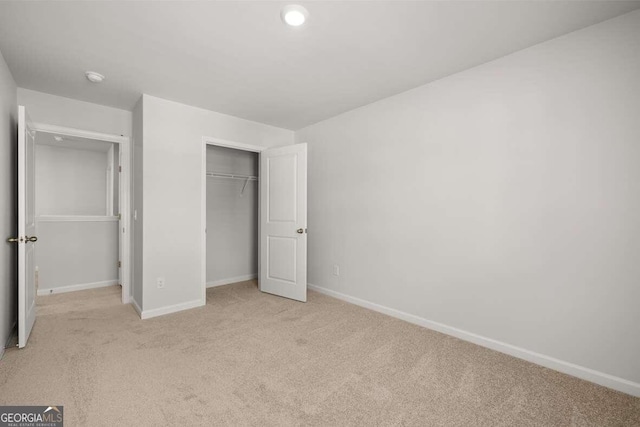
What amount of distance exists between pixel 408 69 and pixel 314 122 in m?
1.82

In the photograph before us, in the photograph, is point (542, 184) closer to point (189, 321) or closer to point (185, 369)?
point (185, 369)

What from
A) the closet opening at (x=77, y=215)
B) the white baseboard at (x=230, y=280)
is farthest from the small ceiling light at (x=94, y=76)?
the white baseboard at (x=230, y=280)

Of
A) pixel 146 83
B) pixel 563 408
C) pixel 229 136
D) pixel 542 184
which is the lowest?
pixel 563 408

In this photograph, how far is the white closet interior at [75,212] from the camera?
415 centimetres

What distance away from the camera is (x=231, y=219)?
4730 millimetres

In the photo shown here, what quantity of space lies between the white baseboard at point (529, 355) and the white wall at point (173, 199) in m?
2.28

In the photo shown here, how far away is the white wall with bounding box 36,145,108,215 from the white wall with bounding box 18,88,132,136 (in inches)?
80.4

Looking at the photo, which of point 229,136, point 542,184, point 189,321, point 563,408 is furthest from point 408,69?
point 189,321

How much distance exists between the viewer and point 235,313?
329cm

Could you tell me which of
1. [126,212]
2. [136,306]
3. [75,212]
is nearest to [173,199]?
[126,212]

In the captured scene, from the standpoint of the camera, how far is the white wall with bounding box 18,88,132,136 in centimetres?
303

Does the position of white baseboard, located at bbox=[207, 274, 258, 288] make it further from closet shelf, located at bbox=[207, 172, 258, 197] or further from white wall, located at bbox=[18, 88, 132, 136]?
white wall, located at bbox=[18, 88, 132, 136]

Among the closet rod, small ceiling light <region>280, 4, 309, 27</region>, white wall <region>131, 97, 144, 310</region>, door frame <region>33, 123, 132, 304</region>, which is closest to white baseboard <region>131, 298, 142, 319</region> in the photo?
white wall <region>131, 97, 144, 310</region>

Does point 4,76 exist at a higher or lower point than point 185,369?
higher
